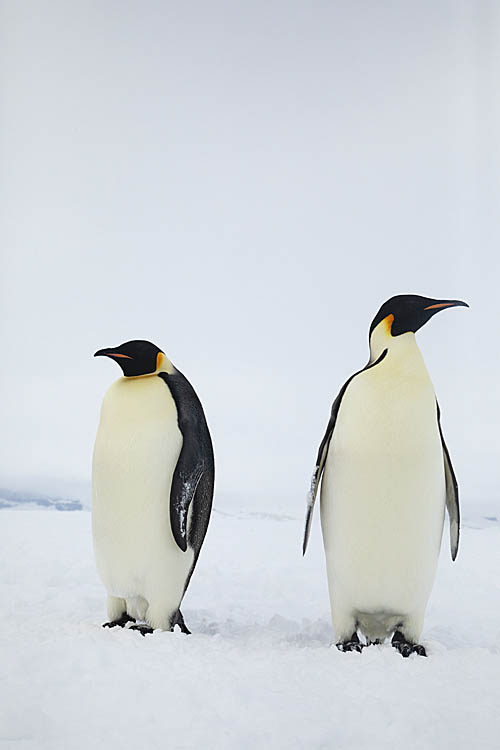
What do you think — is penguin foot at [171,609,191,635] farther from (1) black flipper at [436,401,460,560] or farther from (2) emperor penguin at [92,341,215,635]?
(1) black flipper at [436,401,460,560]

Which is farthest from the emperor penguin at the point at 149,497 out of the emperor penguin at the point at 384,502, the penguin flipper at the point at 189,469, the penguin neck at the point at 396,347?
the penguin neck at the point at 396,347

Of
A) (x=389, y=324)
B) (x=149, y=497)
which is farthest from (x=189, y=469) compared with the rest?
(x=389, y=324)

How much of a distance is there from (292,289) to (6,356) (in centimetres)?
82

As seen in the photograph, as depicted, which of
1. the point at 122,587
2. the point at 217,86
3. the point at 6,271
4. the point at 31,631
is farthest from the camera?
the point at 217,86

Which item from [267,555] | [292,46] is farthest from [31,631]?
[292,46]

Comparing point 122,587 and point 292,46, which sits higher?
point 292,46

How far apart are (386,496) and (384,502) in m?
0.01

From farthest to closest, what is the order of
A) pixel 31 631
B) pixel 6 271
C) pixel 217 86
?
1. pixel 217 86
2. pixel 6 271
3. pixel 31 631

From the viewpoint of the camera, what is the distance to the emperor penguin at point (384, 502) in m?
1.34

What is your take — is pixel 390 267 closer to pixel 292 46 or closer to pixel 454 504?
pixel 292 46

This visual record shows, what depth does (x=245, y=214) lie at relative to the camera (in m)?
2.02

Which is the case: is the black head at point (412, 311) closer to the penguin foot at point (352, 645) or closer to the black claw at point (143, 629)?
the penguin foot at point (352, 645)

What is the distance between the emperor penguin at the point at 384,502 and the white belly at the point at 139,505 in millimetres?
257

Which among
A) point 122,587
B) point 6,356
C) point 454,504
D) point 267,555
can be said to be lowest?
point 267,555
